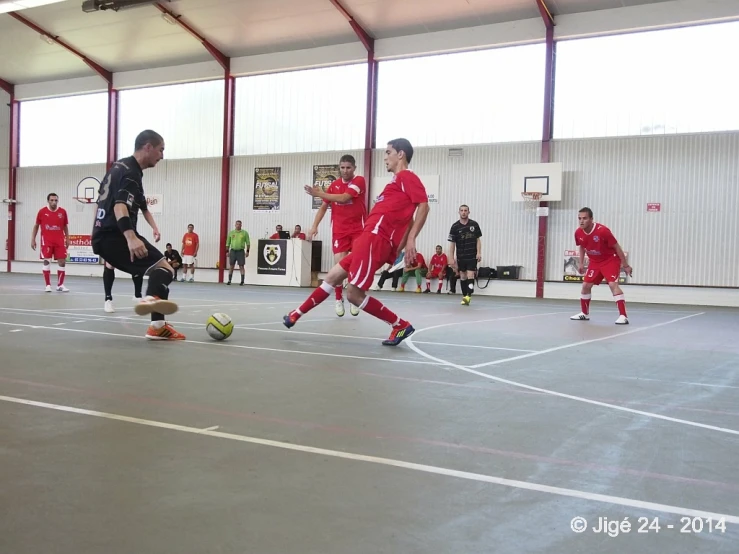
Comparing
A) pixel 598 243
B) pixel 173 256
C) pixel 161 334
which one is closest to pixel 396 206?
pixel 161 334

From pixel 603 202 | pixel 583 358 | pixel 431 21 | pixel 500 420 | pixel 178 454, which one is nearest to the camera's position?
pixel 178 454

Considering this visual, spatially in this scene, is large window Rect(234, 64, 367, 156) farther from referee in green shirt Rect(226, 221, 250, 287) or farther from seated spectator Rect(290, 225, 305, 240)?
referee in green shirt Rect(226, 221, 250, 287)

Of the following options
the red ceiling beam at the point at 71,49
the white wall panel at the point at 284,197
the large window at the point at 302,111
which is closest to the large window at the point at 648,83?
the large window at the point at 302,111

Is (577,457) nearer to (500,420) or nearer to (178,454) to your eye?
(500,420)

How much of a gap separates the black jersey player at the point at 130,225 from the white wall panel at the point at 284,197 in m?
16.3

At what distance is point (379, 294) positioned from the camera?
61.3 ft

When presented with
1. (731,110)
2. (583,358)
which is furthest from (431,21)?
(583,358)

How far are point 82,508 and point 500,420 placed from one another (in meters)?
1.99

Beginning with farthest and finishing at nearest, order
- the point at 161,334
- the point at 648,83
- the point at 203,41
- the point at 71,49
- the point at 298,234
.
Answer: the point at 71,49, the point at 203,41, the point at 298,234, the point at 648,83, the point at 161,334

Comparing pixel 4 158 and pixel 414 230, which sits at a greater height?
pixel 4 158

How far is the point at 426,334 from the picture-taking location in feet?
24.3

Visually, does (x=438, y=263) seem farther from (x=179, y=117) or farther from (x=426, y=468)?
(x=426, y=468)

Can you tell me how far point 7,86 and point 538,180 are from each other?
78.6ft

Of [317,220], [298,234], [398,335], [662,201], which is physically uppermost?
[662,201]
